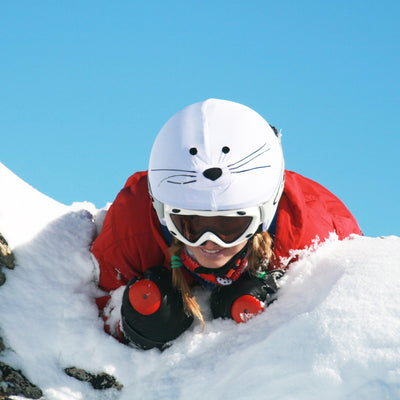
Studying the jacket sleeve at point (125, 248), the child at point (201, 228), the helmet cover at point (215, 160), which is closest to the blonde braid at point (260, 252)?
the child at point (201, 228)

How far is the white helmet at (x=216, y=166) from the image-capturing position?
2914 millimetres

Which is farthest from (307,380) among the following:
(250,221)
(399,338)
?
(250,221)

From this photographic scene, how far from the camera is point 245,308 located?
3.13m

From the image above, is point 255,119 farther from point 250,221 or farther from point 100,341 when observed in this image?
point 100,341

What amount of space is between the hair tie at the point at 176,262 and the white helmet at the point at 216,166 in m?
0.23

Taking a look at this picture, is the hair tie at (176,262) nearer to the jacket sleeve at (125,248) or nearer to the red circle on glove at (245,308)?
the jacket sleeve at (125,248)

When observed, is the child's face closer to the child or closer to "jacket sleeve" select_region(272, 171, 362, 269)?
the child

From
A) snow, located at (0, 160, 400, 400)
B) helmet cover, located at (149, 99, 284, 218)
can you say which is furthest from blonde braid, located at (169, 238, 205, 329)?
helmet cover, located at (149, 99, 284, 218)

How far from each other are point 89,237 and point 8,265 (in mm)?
676

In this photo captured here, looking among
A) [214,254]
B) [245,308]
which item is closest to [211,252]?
[214,254]

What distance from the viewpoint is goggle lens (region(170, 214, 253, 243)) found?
3018 mm

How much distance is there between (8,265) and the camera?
3148mm

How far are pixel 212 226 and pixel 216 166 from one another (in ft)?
1.06

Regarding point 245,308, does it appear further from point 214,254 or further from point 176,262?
point 176,262
